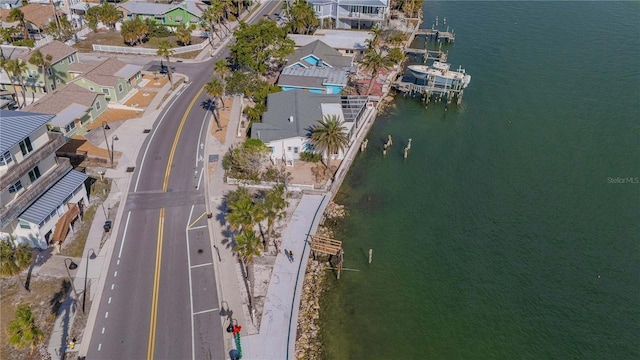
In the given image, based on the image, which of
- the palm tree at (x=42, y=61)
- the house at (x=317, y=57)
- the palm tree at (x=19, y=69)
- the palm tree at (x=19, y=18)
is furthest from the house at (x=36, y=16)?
the house at (x=317, y=57)

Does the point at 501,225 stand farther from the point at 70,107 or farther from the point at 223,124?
the point at 70,107

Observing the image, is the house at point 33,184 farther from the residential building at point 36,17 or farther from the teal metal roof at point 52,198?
the residential building at point 36,17

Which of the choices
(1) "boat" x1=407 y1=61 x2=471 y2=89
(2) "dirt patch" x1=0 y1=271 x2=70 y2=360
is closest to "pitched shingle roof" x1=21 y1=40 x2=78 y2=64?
(2) "dirt patch" x1=0 y1=271 x2=70 y2=360

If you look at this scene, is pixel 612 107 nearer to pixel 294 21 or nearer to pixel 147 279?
pixel 294 21

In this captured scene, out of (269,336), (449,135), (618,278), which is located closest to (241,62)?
(449,135)

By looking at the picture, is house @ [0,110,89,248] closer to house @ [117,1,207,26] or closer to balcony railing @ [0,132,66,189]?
balcony railing @ [0,132,66,189]

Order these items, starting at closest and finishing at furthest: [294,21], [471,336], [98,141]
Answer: [471,336] < [98,141] < [294,21]

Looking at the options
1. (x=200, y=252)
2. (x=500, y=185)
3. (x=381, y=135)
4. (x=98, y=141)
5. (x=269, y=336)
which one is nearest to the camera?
(x=269, y=336)

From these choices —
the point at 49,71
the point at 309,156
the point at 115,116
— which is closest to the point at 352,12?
the point at 309,156
